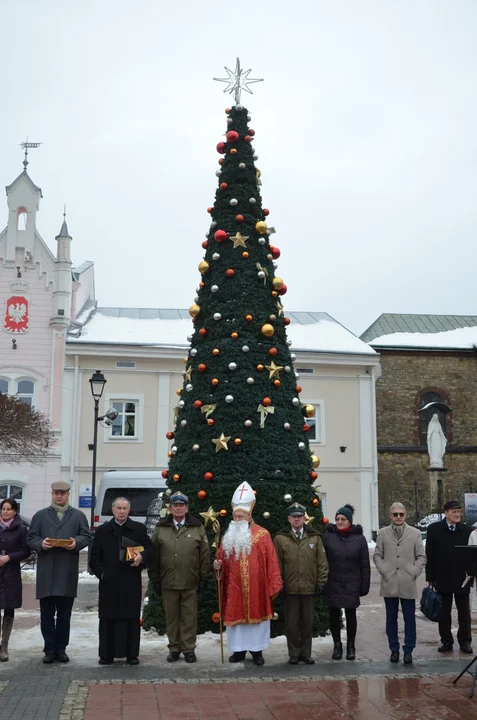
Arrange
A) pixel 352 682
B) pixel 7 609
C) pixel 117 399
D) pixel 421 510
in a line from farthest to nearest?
1. pixel 421 510
2. pixel 117 399
3. pixel 7 609
4. pixel 352 682

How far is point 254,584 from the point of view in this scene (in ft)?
24.8

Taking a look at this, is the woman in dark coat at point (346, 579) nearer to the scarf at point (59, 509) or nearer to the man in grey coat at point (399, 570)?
the man in grey coat at point (399, 570)

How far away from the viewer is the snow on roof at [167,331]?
90.3ft

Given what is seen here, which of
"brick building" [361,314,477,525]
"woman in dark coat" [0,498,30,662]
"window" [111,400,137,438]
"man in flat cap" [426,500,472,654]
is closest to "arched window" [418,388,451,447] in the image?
"brick building" [361,314,477,525]

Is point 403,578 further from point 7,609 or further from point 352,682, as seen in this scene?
point 7,609

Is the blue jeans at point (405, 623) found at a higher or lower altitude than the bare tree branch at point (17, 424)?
lower

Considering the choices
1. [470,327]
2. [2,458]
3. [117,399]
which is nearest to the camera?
[2,458]

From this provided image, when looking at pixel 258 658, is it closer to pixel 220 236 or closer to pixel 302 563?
pixel 302 563

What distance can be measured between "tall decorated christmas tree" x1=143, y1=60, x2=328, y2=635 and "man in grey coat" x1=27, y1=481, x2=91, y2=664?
143 centimetres

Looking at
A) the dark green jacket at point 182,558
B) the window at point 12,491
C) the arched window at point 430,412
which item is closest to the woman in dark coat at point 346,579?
the dark green jacket at point 182,558

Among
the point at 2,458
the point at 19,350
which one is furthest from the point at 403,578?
the point at 19,350

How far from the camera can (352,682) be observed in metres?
6.80

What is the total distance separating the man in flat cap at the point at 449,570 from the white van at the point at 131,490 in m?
14.6

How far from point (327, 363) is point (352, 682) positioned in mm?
21830
